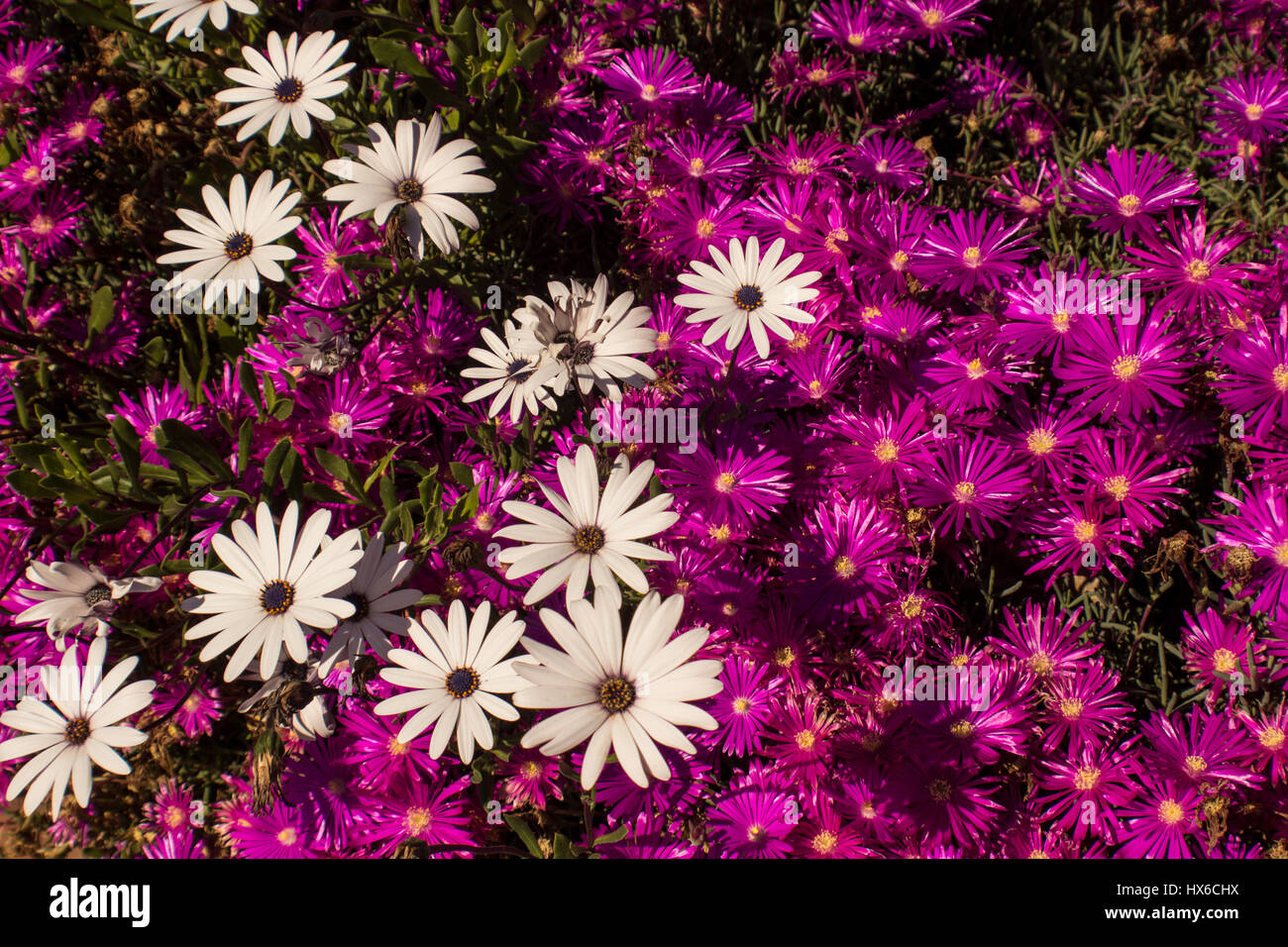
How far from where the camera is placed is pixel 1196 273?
1.60 m

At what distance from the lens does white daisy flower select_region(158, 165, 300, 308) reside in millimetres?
1457

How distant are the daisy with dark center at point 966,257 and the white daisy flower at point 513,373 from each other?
0.77m

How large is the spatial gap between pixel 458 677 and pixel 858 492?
31.1 inches

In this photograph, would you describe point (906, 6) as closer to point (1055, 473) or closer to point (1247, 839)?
point (1055, 473)

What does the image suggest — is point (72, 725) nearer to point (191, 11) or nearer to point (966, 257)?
point (191, 11)

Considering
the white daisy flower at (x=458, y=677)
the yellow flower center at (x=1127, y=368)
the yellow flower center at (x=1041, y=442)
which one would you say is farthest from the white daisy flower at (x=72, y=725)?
the yellow flower center at (x=1127, y=368)

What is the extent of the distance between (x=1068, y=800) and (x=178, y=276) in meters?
1.80

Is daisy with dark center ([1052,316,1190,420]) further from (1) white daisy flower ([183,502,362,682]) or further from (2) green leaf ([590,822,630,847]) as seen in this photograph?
(1) white daisy flower ([183,502,362,682])

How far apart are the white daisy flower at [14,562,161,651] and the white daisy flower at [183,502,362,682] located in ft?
0.56

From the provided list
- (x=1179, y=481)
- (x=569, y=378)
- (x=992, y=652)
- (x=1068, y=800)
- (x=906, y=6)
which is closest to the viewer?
(x=569, y=378)

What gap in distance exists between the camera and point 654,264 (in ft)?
6.00

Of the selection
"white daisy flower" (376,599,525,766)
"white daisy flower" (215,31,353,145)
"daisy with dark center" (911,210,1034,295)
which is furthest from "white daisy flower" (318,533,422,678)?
"daisy with dark center" (911,210,1034,295)

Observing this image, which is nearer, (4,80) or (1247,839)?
(1247,839)
